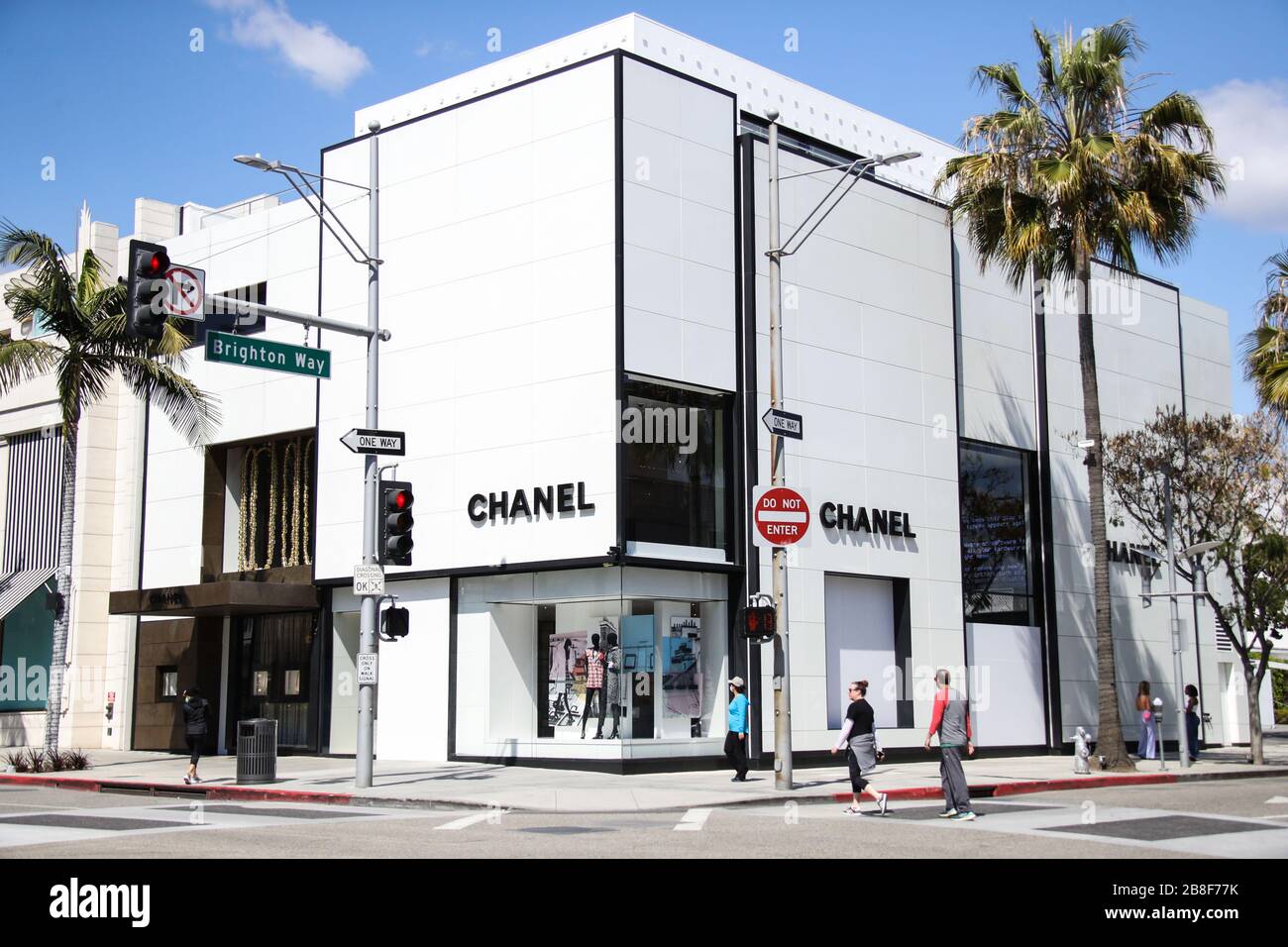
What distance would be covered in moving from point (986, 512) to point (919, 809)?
16865 mm

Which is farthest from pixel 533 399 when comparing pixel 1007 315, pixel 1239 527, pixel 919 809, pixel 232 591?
pixel 1239 527

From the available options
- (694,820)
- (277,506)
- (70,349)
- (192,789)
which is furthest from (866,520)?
(70,349)

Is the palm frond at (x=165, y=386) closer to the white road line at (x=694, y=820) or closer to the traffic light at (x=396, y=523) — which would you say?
the traffic light at (x=396, y=523)

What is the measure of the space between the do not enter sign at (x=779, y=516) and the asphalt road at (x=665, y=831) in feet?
13.0

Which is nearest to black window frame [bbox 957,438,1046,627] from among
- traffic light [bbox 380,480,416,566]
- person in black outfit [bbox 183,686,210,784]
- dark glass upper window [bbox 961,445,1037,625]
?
dark glass upper window [bbox 961,445,1037,625]

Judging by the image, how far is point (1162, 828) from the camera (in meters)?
15.5

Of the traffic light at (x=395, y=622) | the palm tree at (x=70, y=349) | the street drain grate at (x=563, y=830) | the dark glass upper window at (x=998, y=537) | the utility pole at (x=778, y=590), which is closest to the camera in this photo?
the street drain grate at (x=563, y=830)

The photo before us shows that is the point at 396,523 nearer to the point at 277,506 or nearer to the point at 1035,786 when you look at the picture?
the point at 1035,786

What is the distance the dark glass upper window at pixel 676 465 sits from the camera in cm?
2600

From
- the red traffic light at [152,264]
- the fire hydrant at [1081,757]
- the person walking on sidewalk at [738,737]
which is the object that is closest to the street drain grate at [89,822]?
the red traffic light at [152,264]

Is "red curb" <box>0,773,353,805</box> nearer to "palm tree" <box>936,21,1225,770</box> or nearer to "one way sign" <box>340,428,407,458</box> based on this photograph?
"one way sign" <box>340,428,407,458</box>

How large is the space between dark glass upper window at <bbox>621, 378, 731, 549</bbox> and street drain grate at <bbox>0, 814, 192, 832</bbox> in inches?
439
